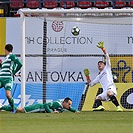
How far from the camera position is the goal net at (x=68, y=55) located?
19688 mm

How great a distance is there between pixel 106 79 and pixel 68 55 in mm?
1742

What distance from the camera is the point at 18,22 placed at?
20.4 m

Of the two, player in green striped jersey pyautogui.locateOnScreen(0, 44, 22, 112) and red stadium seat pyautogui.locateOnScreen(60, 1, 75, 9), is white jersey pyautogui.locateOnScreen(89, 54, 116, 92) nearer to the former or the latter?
player in green striped jersey pyautogui.locateOnScreen(0, 44, 22, 112)

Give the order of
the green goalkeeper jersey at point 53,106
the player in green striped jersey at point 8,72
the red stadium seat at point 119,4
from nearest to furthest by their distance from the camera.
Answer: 1. the player in green striped jersey at point 8,72
2. the green goalkeeper jersey at point 53,106
3. the red stadium seat at point 119,4


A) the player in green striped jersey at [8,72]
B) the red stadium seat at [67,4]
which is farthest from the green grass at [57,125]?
the red stadium seat at [67,4]

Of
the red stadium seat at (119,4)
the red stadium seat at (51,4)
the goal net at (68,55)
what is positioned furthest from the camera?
the red stadium seat at (51,4)

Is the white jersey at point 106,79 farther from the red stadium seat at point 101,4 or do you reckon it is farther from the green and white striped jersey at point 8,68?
the red stadium seat at point 101,4

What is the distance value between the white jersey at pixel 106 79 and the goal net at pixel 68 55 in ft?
3.01

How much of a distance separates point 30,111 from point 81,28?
4.27m

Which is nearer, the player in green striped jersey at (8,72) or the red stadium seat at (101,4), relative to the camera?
the player in green striped jersey at (8,72)

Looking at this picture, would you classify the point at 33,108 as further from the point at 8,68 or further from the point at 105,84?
the point at 105,84

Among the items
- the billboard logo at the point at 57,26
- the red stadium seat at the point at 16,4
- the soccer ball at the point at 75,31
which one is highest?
the red stadium seat at the point at 16,4

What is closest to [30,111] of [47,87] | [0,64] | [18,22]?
[0,64]

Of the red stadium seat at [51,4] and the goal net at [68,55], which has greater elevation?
the red stadium seat at [51,4]
